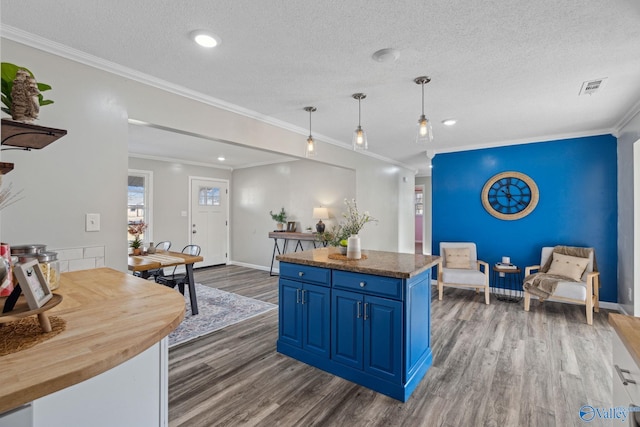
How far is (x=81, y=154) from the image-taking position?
7.47 ft

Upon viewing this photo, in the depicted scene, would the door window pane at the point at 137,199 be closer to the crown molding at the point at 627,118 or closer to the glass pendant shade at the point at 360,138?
the glass pendant shade at the point at 360,138

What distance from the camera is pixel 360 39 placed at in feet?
6.75

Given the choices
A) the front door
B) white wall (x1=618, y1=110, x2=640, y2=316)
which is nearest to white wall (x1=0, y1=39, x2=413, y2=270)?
the front door

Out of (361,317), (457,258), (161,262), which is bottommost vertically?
(361,317)

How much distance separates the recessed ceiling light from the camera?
1.99 meters

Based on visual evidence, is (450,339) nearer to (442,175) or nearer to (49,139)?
→ (442,175)

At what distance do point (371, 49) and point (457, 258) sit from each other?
3.71 meters

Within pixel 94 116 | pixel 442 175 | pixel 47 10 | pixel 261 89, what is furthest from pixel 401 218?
pixel 47 10

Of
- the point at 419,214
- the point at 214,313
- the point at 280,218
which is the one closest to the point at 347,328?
the point at 214,313

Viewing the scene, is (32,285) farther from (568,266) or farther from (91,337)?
(568,266)

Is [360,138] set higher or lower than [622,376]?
higher

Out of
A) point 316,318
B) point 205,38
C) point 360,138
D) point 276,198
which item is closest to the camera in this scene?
point 205,38

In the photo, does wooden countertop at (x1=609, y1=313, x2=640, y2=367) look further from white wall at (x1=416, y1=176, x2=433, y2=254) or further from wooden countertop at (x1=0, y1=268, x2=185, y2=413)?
white wall at (x1=416, y1=176, x2=433, y2=254)

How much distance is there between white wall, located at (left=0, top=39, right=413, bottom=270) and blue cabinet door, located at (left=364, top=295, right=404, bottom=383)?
6.50 ft
